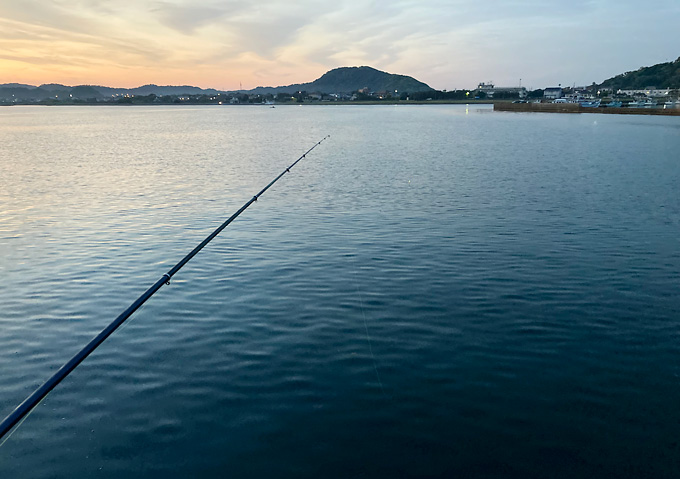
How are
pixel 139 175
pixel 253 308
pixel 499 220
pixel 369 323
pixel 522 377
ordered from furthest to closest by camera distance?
1. pixel 139 175
2. pixel 499 220
3. pixel 253 308
4. pixel 369 323
5. pixel 522 377

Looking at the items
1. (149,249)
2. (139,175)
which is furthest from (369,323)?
(139,175)

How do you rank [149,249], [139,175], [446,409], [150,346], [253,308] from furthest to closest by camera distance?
[139,175] < [149,249] < [253,308] < [150,346] < [446,409]

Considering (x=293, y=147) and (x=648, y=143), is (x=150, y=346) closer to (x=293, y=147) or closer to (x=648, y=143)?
(x=293, y=147)

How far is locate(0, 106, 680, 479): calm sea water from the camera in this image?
8820mm

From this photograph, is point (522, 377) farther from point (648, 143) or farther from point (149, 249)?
point (648, 143)

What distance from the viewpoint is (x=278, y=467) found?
8.39m

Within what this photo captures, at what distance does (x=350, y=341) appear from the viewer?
12914 mm

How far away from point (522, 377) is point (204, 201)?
87.9 ft

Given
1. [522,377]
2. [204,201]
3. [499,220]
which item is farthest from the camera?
[204,201]

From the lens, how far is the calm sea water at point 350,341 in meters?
8.82

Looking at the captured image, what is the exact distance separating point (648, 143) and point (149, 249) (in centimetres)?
7830

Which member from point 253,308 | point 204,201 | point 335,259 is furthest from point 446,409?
point 204,201

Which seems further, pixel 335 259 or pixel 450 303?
pixel 335 259

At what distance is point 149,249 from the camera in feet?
72.1
